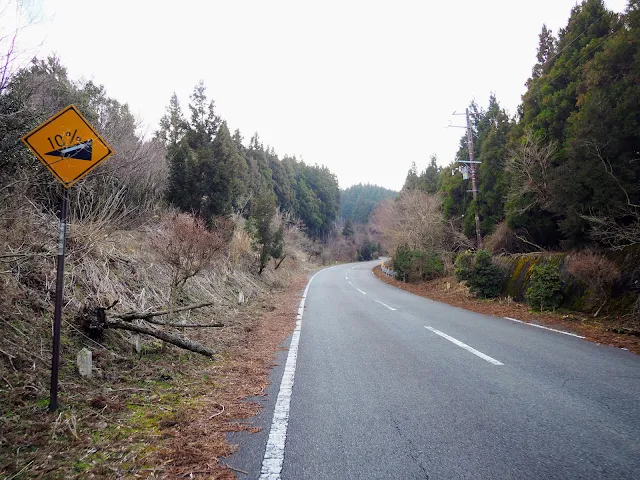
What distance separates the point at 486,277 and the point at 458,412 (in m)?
12.4

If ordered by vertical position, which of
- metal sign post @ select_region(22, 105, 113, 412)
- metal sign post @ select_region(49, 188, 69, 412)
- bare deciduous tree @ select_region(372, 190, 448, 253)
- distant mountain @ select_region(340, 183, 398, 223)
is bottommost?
metal sign post @ select_region(49, 188, 69, 412)

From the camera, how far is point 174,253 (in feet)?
23.7

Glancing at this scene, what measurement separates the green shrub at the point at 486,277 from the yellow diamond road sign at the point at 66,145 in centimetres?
1433

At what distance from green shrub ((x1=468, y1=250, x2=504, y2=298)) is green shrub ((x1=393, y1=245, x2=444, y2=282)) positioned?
30.2ft

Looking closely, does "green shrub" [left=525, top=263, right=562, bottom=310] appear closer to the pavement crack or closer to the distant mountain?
the pavement crack

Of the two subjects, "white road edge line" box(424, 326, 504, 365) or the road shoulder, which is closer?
"white road edge line" box(424, 326, 504, 365)

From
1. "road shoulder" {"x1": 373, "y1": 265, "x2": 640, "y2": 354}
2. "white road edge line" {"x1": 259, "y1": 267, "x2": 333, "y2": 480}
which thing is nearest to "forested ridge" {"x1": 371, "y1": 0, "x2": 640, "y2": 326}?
"road shoulder" {"x1": 373, "y1": 265, "x2": 640, "y2": 354}

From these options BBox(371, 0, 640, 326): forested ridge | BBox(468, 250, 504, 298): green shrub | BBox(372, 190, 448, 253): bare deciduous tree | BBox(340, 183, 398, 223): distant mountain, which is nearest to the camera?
BBox(371, 0, 640, 326): forested ridge

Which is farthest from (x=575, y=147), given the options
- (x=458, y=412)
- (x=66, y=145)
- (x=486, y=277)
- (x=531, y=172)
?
(x=66, y=145)

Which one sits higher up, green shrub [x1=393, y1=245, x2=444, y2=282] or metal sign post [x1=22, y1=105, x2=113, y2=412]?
metal sign post [x1=22, y1=105, x2=113, y2=412]

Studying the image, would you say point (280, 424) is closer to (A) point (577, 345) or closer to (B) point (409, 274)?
A: (A) point (577, 345)

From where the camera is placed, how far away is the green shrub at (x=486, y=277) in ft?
48.2

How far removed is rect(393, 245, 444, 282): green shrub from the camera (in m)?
24.5

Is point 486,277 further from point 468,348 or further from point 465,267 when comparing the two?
point 468,348
